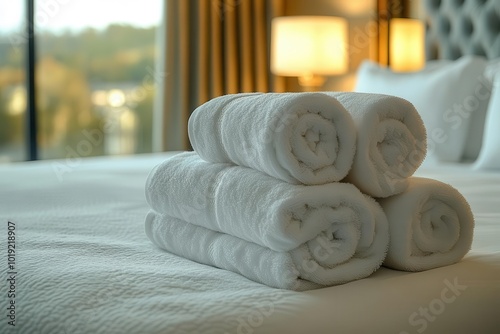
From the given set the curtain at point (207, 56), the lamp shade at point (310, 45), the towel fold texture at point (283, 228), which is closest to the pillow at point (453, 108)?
the lamp shade at point (310, 45)

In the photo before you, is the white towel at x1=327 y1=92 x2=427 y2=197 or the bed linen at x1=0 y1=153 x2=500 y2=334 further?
the white towel at x1=327 y1=92 x2=427 y2=197

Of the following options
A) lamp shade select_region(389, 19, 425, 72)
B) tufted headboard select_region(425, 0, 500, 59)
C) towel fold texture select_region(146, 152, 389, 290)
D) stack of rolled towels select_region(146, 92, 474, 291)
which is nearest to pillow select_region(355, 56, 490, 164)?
tufted headboard select_region(425, 0, 500, 59)

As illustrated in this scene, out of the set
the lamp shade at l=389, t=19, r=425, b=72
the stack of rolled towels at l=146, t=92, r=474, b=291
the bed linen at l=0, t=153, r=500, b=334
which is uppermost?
the lamp shade at l=389, t=19, r=425, b=72

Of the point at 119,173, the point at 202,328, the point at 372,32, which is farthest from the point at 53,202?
the point at 372,32

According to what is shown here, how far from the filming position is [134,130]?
461 centimetres

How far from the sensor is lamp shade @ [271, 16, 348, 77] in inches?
151

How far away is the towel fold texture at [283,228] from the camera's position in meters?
1.04

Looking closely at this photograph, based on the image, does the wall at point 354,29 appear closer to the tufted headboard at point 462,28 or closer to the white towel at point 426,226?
the tufted headboard at point 462,28

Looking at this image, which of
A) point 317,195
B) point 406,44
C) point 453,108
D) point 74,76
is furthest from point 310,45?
point 317,195

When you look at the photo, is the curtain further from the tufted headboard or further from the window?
the tufted headboard

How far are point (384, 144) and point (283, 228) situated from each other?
0.24 m

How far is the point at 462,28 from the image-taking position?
316 cm

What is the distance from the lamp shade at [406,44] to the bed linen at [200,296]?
2198mm

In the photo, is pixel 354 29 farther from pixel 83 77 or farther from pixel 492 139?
pixel 492 139
